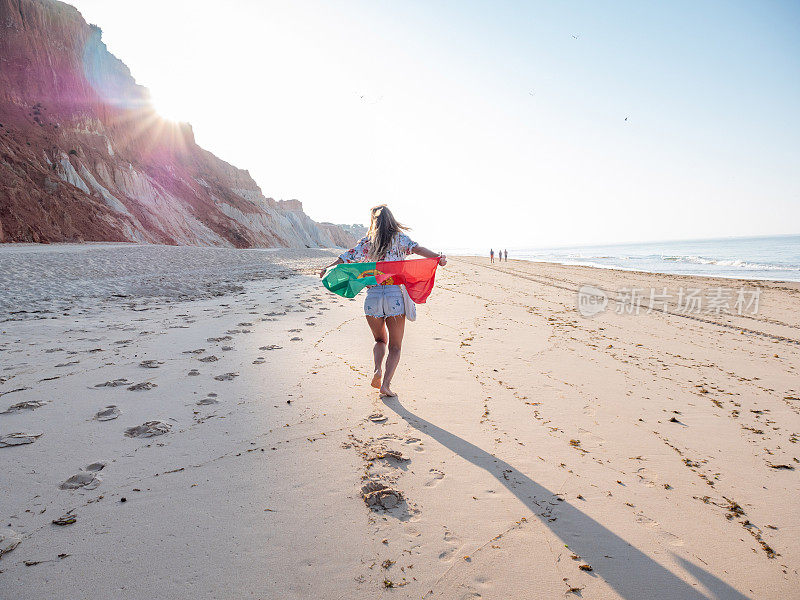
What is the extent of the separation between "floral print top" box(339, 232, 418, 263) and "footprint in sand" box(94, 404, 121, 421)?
231 cm

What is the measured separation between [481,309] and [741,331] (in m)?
4.97

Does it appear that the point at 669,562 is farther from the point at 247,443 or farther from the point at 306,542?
the point at 247,443

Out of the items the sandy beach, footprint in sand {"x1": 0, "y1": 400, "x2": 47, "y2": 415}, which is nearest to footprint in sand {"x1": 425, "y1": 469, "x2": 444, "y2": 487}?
the sandy beach

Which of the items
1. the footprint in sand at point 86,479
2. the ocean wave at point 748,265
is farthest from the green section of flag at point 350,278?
the ocean wave at point 748,265

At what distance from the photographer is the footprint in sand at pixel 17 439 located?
256 centimetres

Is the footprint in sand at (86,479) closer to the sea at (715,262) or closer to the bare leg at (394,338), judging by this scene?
the bare leg at (394,338)

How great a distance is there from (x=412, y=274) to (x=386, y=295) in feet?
1.32

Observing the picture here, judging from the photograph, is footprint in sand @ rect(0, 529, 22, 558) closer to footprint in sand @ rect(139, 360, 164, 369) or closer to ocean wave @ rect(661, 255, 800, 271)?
footprint in sand @ rect(139, 360, 164, 369)

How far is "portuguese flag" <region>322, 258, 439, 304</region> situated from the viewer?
392 cm

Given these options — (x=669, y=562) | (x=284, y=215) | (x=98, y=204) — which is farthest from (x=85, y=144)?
(x=669, y=562)

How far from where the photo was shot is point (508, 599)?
1645 mm

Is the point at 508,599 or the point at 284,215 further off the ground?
the point at 284,215

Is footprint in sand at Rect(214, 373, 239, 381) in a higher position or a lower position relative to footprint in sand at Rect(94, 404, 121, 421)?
higher

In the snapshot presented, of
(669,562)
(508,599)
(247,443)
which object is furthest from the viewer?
(247,443)
